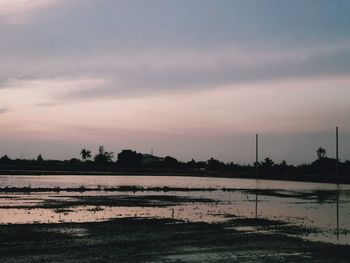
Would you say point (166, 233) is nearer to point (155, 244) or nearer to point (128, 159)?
point (155, 244)

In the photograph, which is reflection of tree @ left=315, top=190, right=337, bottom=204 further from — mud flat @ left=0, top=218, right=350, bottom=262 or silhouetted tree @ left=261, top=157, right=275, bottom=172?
silhouetted tree @ left=261, top=157, right=275, bottom=172

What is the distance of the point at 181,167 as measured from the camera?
143875 mm

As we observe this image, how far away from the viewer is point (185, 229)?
72.6 ft

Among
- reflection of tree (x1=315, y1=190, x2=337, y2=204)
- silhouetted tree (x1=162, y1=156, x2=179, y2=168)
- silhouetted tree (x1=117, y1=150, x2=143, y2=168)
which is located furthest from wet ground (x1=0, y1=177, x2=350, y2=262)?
silhouetted tree (x1=162, y1=156, x2=179, y2=168)

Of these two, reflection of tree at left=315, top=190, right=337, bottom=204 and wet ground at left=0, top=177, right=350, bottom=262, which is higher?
reflection of tree at left=315, top=190, right=337, bottom=204

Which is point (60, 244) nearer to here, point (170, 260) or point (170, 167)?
point (170, 260)

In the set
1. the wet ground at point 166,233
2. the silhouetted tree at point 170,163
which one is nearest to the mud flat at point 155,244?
the wet ground at point 166,233

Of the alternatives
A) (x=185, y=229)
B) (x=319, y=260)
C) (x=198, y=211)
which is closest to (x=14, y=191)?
(x=198, y=211)

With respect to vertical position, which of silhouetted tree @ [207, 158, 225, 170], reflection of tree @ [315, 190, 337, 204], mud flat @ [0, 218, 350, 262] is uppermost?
silhouetted tree @ [207, 158, 225, 170]

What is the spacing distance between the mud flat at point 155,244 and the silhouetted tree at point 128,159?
112 m

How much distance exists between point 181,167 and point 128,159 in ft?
53.1

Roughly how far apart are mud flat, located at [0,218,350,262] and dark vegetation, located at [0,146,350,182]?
73.7m

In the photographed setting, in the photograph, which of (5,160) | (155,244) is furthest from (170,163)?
(155,244)

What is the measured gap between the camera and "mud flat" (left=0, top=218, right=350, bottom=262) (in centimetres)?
1528
